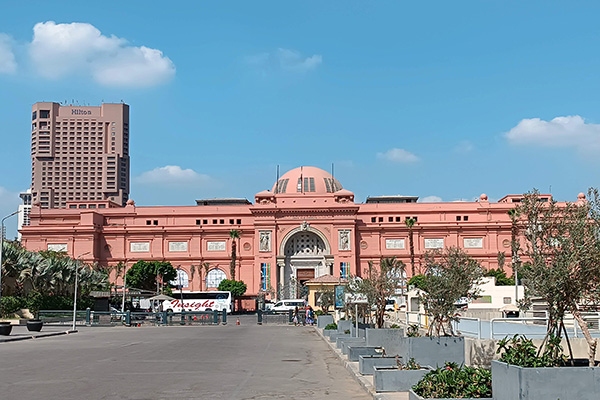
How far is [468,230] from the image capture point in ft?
290

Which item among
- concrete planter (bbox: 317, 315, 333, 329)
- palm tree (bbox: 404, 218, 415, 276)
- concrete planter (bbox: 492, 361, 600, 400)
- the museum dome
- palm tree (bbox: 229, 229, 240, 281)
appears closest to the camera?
concrete planter (bbox: 492, 361, 600, 400)

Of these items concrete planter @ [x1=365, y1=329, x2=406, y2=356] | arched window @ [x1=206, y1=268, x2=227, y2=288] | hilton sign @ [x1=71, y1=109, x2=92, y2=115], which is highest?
hilton sign @ [x1=71, y1=109, x2=92, y2=115]

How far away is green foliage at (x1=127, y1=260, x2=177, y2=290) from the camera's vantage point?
3071 inches

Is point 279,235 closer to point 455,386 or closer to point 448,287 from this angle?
point 448,287

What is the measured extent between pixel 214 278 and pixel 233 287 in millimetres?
9270

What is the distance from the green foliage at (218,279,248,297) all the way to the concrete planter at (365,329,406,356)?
196 ft

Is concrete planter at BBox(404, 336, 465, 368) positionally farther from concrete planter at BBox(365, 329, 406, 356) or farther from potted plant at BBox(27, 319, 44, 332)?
potted plant at BBox(27, 319, 44, 332)

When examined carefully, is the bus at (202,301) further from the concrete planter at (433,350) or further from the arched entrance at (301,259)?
the concrete planter at (433,350)

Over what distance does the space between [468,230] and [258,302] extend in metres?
29.7

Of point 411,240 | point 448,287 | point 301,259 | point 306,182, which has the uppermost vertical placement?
point 306,182

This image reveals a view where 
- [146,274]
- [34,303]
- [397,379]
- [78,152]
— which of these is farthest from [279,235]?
[78,152]

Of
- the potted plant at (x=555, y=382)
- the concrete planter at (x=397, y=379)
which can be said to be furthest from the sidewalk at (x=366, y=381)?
the potted plant at (x=555, y=382)

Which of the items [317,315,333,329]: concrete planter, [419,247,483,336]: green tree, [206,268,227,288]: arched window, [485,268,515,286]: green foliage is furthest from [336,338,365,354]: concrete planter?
[206,268,227,288]: arched window

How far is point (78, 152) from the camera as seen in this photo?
18238 centimetres
